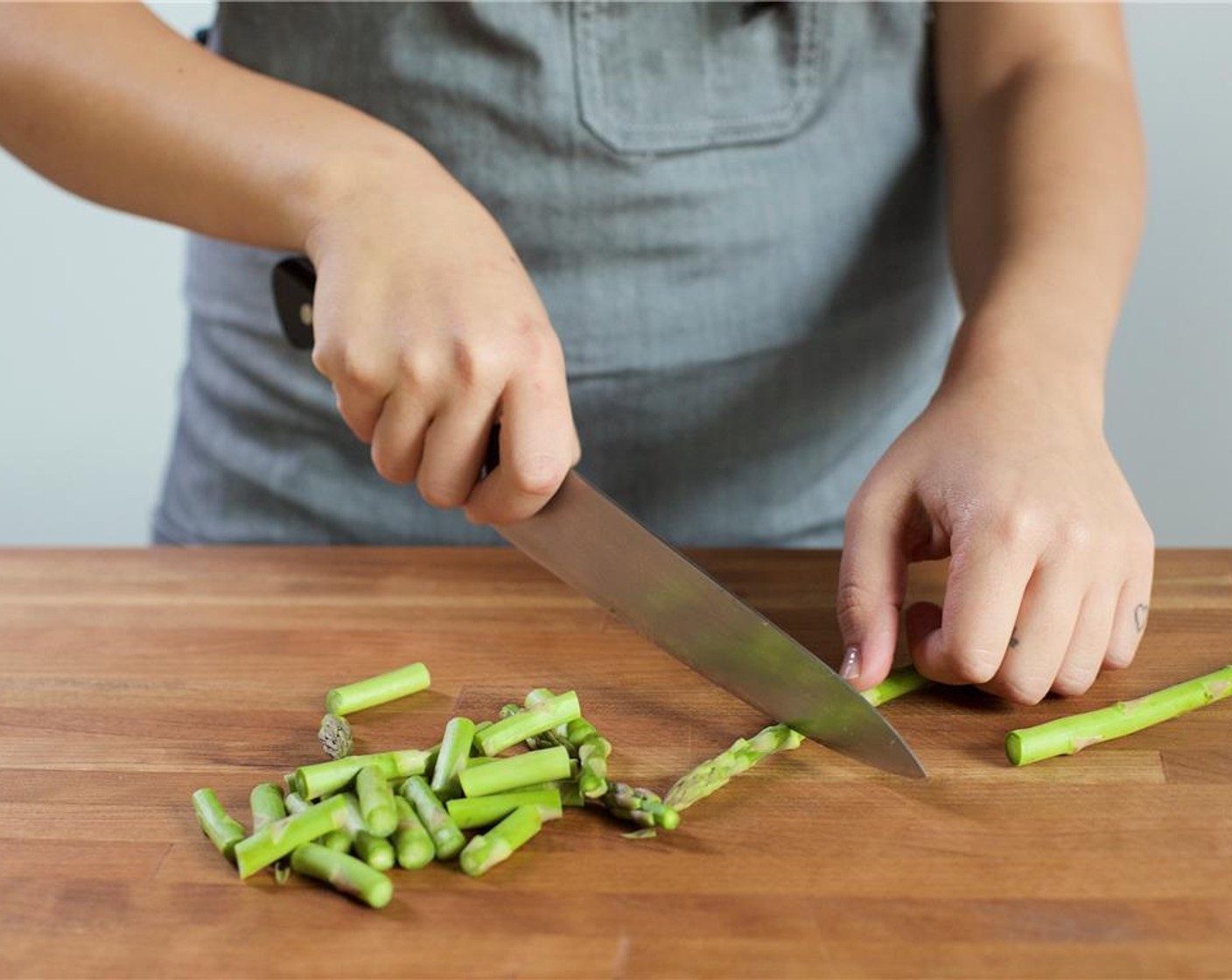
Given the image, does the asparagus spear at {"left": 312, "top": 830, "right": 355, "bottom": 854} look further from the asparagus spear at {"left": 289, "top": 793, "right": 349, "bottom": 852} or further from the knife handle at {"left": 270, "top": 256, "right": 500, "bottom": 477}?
the knife handle at {"left": 270, "top": 256, "right": 500, "bottom": 477}

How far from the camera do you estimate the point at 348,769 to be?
113 cm

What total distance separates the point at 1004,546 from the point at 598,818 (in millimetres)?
405

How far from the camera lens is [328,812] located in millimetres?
1059

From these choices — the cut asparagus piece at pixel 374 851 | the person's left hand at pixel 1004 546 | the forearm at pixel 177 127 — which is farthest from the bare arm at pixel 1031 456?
the forearm at pixel 177 127

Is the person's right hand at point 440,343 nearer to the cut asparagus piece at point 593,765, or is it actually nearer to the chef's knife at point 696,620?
the chef's knife at point 696,620

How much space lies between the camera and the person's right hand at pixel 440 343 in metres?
1.20

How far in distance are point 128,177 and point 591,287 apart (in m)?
0.56

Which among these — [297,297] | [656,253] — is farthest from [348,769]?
[656,253]

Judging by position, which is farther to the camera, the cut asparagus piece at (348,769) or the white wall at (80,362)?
the white wall at (80,362)

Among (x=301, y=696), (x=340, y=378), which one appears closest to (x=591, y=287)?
(x=340, y=378)

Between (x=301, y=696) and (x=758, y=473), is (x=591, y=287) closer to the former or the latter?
(x=758, y=473)

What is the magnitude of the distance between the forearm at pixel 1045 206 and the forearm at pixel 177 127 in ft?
1.98

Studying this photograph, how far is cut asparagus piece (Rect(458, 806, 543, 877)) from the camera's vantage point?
3.37 feet

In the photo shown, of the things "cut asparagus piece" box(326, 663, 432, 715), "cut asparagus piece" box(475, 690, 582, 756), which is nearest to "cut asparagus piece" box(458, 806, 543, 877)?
"cut asparagus piece" box(475, 690, 582, 756)
